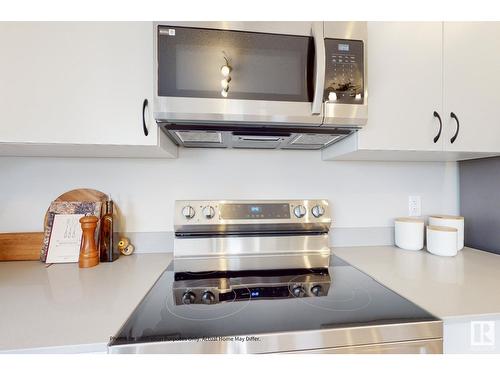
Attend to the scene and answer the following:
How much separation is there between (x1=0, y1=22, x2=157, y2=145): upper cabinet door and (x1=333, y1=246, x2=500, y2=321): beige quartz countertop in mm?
1004

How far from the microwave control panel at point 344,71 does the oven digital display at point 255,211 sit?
0.53m

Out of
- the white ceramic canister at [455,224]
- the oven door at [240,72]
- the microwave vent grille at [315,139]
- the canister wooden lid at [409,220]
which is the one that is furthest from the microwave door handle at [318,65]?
the white ceramic canister at [455,224]

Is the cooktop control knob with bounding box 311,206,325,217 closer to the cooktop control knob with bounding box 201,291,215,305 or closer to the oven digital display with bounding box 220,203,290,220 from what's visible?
the oven digital display with bounding box 220,203,290,220

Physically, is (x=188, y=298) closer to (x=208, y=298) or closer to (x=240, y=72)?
(x=208, y=298)

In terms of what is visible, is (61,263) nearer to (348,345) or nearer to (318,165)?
(348,345)

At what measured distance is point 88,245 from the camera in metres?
1.03

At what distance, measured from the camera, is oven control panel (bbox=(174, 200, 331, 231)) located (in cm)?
112

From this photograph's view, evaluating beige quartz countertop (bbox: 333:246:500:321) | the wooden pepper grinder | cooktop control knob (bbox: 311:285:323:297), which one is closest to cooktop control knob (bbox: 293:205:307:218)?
beige quartz countertop (bbox: 333:246:500:321)

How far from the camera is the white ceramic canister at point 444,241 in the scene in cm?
113

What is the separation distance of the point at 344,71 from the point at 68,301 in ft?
3.82

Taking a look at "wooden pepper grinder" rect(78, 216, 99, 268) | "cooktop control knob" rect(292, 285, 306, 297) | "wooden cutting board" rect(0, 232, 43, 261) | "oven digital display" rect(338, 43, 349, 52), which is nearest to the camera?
"cooktop control knob" rect(292, 285, 306, 297)

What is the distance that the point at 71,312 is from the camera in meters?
0.64

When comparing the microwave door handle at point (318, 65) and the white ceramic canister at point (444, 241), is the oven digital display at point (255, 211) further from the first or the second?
the white ceramic canister at point (444, 241)
